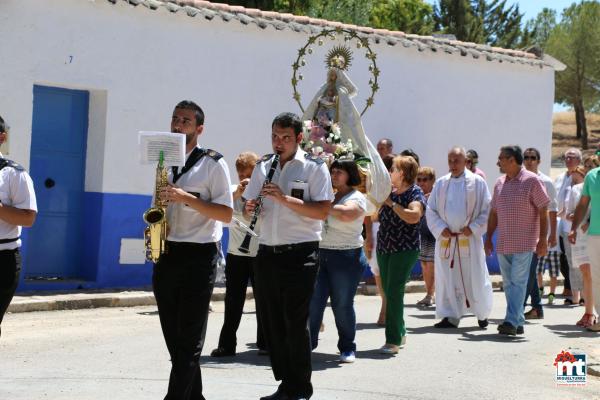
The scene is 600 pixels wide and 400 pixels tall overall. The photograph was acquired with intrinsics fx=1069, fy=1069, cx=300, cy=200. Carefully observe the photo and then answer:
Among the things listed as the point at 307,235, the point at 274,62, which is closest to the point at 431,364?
the point at 307,235

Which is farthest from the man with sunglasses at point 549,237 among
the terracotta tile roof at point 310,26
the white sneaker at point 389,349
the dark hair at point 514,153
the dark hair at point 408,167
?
the terracotta tile roof at point 310,26

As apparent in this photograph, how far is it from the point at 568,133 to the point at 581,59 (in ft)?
17.1

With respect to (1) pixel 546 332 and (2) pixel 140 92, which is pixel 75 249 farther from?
(1) pixel 546 332

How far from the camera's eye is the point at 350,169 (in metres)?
8.95

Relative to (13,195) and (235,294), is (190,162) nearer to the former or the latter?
(13,195)

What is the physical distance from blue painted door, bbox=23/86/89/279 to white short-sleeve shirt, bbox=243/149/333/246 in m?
7.20

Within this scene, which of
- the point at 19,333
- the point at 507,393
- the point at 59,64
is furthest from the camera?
the point at 59,64

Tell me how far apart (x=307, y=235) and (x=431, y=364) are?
8.55 feet

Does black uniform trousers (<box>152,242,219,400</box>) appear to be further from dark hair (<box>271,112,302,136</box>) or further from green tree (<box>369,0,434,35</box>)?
green tree (<box>369,0,434,35</box>)

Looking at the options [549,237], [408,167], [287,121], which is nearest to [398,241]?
[408,167]

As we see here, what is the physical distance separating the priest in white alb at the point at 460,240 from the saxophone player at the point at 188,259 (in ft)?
18.2

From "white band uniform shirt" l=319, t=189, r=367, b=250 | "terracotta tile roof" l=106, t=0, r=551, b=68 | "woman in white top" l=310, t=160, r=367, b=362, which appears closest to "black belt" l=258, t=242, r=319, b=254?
"woman in white top" l=310, t=160, r=367, b=362

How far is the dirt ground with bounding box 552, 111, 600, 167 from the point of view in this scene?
4966cm

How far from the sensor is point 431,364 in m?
9.21
